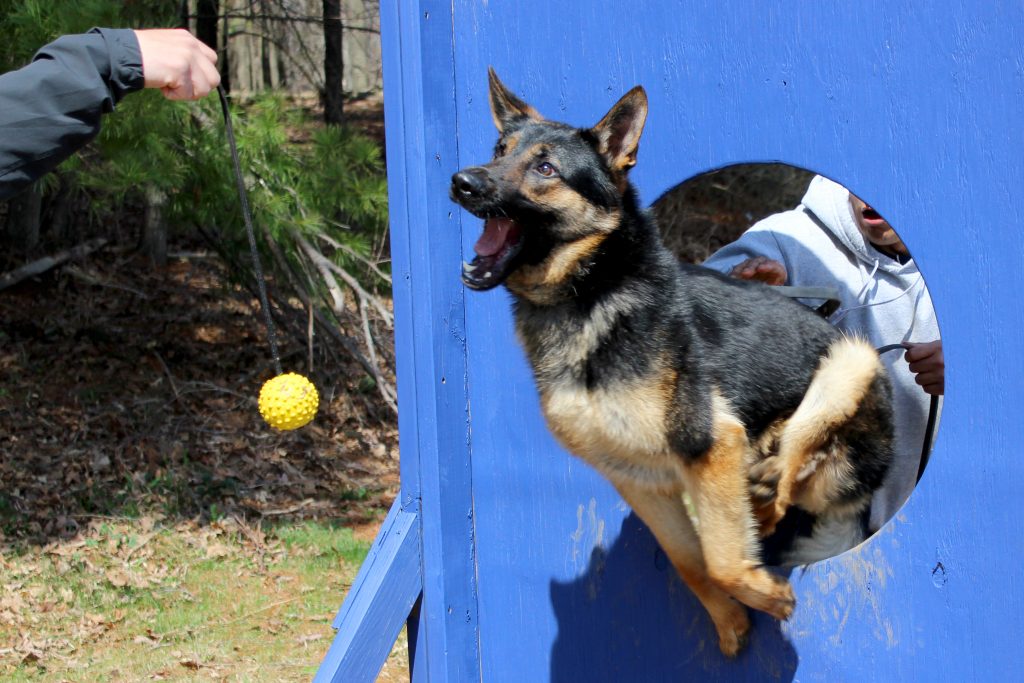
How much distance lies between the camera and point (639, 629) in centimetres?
308

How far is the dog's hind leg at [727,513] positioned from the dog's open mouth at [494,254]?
25.4 inches

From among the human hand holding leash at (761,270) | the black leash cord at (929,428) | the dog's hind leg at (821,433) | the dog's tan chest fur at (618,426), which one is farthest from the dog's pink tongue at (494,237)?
the black leash cord at (929,428)

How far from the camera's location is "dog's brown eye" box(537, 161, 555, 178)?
8.50 ft

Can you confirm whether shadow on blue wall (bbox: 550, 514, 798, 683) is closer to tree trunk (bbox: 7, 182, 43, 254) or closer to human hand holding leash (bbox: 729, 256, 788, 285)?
human hand holding leash (bbox: 729, 256, 788, 285)

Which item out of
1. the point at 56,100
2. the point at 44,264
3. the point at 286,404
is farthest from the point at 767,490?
the point at 44,264

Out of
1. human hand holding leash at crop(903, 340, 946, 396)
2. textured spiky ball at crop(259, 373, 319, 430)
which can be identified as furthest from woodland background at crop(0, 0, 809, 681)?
human hand holding leash at crop(903, 340, 946, 396)

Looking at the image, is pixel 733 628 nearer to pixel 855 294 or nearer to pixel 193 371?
pixel 855 294

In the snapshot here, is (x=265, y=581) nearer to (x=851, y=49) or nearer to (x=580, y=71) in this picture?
(x=580, y=71)

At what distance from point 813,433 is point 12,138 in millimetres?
2081

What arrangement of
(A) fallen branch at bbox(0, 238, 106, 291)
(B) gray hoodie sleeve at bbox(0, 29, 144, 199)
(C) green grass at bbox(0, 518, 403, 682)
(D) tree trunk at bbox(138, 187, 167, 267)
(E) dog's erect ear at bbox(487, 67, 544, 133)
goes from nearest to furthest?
(B) gray hoodie sleeve at bbox(0, 29, 144, 199) → (E) dog's erect ear at bbox(487, 67, 544, 133) → (C) green grass at bbox(0, 518, 403, 682) → (A) fallen branch at bbox(0, 238, 106, 291) → (D) tree trunk at bbox(138, 187, 167, 267)

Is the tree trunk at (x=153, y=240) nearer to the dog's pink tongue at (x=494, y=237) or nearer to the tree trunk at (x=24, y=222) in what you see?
the tree trunk at (x=24, y=222)

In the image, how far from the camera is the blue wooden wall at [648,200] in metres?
2.41

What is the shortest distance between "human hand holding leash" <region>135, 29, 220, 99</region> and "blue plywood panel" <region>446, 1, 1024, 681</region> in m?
0.92

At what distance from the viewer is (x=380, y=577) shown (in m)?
3.22
